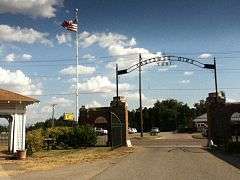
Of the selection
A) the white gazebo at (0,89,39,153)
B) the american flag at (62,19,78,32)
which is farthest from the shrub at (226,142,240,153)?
the american flag at (62,19,78,32)

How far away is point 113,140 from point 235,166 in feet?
60.0

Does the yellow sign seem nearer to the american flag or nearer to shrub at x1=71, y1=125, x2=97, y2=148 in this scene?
the american flag

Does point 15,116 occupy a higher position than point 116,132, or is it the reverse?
point 15,116

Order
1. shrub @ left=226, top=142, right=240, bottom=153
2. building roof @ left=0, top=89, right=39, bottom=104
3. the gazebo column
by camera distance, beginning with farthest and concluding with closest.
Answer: shrub @ left=226, top=142, right=240, bottom=153
the gazebo column
building roof @ left=0, top=89, right=39, bottom=104

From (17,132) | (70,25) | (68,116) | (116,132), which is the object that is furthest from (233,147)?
(68,116)

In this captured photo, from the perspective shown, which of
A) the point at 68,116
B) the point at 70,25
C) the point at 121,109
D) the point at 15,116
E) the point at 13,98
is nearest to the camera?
the point at 13,98

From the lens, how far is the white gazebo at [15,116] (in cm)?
2895

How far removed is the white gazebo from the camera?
2895cm

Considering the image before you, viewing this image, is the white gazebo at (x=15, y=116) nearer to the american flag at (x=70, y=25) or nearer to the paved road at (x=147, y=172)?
the paved road at (x=147, y=172)

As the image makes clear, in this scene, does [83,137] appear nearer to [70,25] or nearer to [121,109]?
[121,109]

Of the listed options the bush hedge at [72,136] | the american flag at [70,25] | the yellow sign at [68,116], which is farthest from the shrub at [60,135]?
the yellow sign at [68,116]

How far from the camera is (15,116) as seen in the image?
95.9 feet

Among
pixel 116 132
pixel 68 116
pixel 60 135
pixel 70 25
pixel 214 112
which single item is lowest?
pixel 60 135

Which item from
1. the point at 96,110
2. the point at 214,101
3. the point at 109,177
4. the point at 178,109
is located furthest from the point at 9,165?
the point at 178,109
